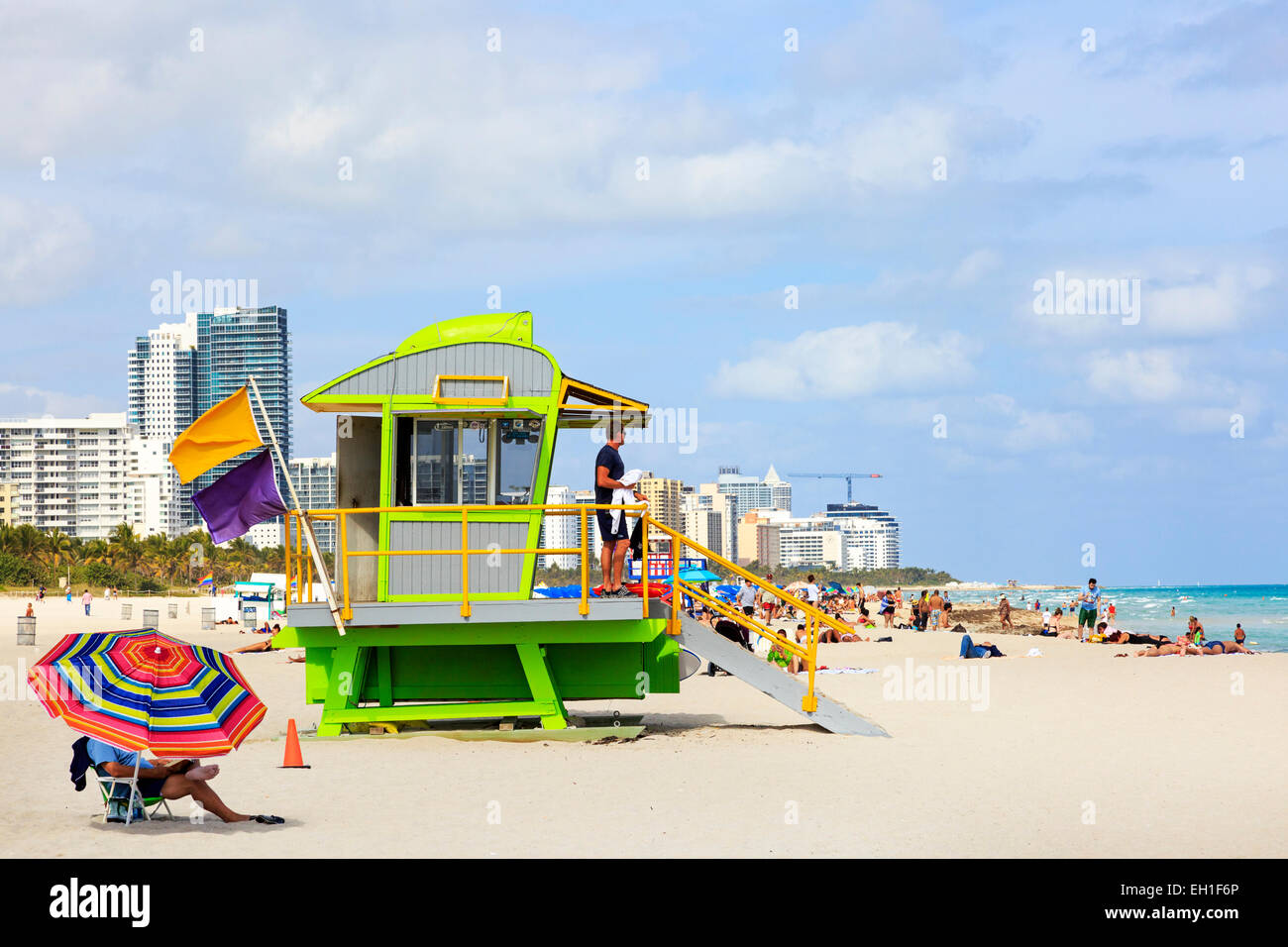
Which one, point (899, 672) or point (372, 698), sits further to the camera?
point (899, 672)

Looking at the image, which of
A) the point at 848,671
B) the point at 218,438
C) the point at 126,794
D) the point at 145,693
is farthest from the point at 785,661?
the point at 145,693

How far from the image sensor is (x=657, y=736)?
1598 centimetres

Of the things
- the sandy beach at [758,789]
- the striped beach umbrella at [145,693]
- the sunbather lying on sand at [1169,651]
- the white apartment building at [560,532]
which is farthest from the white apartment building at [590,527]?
the sunbather lying on sand at [1169,651]

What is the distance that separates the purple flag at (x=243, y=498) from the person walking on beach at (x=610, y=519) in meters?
3.76

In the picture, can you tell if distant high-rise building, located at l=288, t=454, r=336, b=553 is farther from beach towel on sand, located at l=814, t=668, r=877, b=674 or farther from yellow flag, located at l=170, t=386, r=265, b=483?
beach towel on sand, located at l=814, t=668, r=877, b=674

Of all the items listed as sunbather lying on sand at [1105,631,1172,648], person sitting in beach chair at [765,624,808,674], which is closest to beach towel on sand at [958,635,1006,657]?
sunbather lying on sand at [1105,631,1172,648]

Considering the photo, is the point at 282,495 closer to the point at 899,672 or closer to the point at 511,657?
the point at 511,657

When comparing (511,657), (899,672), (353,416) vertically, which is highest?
(353,416)

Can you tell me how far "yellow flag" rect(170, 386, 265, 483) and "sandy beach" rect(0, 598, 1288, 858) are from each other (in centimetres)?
334

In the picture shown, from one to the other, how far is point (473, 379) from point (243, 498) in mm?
3058

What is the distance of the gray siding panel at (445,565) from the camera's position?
49.8 feet
